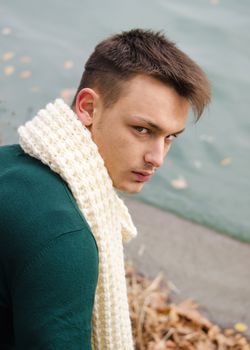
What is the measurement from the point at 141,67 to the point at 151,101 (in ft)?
0.46

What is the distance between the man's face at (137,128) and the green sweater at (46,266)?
0.35 m

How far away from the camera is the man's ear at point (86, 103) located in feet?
6.29

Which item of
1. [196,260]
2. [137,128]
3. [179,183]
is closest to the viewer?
[137,128]

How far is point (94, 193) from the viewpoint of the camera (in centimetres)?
178

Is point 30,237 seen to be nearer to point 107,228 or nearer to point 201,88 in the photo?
point 107,228

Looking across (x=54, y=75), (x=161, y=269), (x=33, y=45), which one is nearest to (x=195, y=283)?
(x=161, y=269)

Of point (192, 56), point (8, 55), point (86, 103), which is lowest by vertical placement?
point (86, 103)

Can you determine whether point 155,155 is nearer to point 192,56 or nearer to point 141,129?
point 141,129

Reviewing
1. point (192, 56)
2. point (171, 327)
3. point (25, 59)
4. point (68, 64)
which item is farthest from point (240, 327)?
point (25, 59)

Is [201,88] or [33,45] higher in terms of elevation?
[33,45]

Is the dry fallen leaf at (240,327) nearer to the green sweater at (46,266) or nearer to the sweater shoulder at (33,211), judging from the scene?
the green sweater at (46,266)

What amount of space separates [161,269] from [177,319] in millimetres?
508

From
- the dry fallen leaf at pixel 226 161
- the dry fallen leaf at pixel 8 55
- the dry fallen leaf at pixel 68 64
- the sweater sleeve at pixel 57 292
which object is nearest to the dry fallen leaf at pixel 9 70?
the dry fallen leaf at pixel 8 55

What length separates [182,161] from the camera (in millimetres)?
4504
